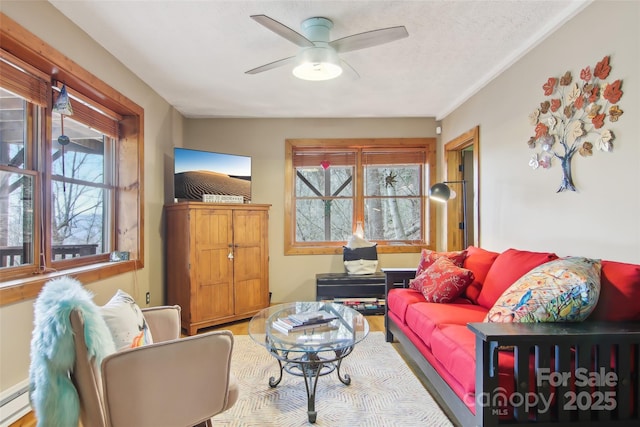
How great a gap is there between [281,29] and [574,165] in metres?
2.10

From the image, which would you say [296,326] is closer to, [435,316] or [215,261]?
[435,316]

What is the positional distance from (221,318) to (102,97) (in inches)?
93.9

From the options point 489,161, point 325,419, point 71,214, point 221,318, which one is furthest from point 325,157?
point 325,419

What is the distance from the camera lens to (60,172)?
252 cm

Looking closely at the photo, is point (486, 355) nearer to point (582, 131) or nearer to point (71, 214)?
point (582, 131)

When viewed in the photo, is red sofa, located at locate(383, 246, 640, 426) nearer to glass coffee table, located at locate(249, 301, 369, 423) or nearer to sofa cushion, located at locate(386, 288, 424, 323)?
glass coffee table, located at locate(249, 301, 369, 423)

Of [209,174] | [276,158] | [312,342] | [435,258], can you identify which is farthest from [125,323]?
[276,158]

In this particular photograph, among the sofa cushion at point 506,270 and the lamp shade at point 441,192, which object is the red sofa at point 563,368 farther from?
the lamp shade at point 441,192

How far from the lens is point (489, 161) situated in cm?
327

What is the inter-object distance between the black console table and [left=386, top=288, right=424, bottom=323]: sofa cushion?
832 mm

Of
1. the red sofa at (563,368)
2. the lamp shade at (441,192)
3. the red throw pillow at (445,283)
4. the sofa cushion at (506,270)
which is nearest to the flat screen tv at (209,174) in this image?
the lamp shade at (441,192)

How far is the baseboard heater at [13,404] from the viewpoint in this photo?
1.84 m

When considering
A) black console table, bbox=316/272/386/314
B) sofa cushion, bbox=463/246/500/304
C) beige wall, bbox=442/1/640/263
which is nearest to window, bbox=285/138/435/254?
black console table, bbox=316/272/386/314

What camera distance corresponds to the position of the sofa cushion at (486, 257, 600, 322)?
59.3 inches
